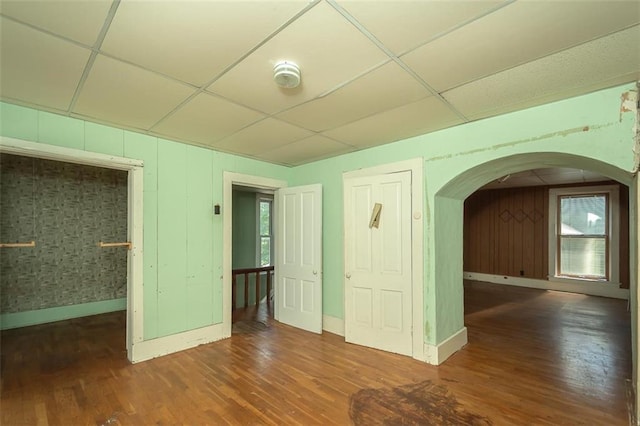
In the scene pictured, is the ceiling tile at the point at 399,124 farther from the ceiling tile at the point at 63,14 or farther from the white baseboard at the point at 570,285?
the white baseboard at the point at 570,285

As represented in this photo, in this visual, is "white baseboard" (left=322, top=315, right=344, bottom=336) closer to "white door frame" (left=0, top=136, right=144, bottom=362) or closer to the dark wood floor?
the dark wood floor

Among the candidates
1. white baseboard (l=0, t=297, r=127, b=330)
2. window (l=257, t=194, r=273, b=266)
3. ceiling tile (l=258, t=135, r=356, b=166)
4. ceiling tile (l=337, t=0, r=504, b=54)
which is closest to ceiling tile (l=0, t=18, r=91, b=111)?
ceiling tile (l=337, t=0, r=504, b=54)

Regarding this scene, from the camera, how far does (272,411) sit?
86.5 inches

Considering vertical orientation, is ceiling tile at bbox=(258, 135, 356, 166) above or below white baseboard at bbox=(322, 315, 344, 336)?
above

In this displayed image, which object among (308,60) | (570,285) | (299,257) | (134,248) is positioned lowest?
(570,285)

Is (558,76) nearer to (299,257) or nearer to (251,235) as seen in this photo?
(299,257)

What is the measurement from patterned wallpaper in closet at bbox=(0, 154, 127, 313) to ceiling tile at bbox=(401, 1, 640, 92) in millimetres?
5588

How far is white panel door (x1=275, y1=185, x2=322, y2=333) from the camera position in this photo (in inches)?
157

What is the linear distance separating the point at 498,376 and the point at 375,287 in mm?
1424

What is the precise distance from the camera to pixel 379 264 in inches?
134

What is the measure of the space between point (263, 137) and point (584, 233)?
294 inches


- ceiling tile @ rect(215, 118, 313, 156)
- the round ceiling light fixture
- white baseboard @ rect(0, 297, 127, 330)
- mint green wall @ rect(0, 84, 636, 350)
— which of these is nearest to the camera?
the round ceiling light fixture

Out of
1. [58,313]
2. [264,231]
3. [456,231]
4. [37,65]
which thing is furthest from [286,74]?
[264,231]

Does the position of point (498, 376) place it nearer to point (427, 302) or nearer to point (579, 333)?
point (427, 302)
